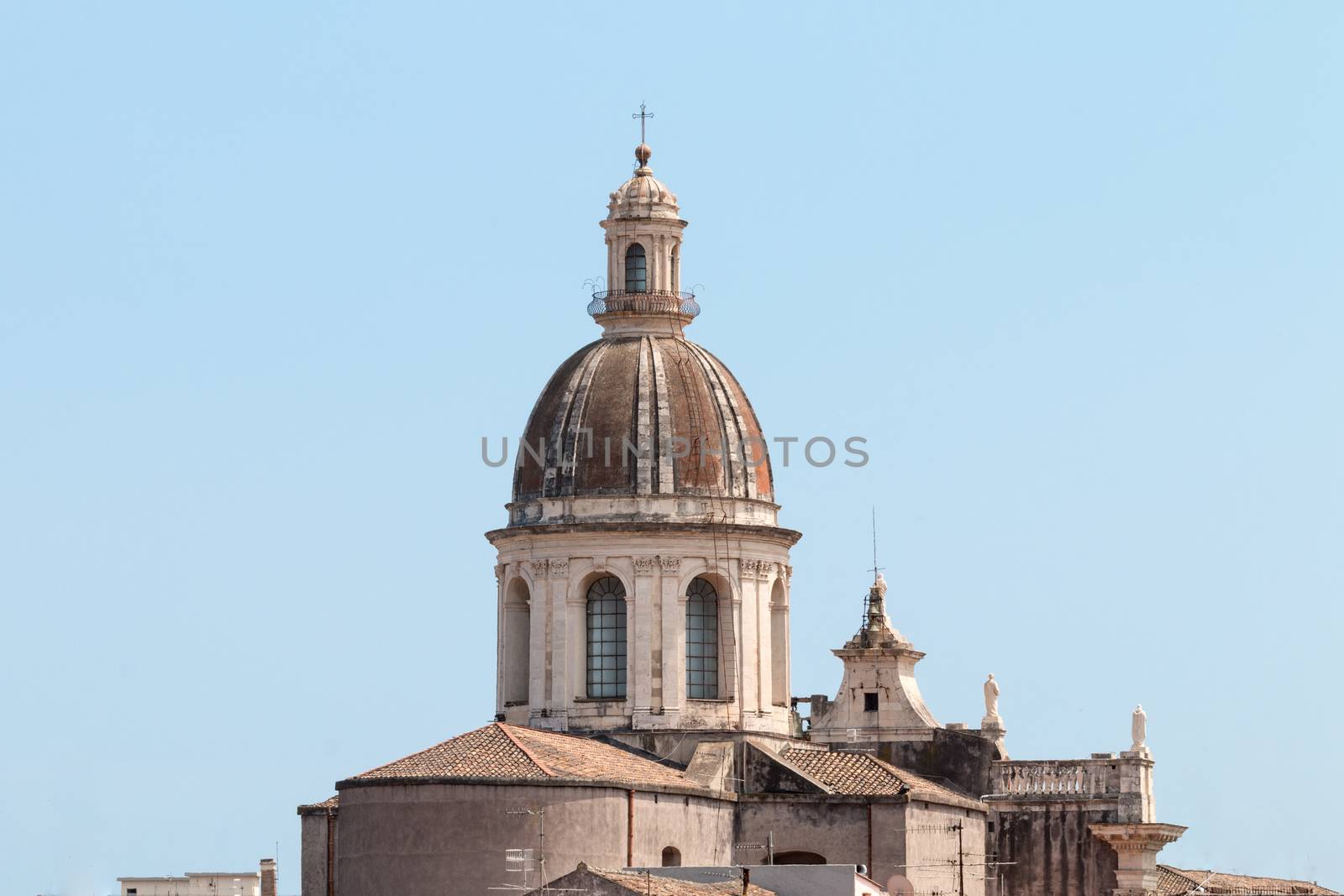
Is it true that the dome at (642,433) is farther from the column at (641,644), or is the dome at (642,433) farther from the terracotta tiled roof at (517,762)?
the terracotta tiled roof at (517,762)

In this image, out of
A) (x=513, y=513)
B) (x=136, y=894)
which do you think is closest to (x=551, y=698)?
(x=513, y=513)

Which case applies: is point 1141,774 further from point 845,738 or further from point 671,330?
point 671,330

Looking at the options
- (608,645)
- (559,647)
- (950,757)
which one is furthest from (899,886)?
(559,647)

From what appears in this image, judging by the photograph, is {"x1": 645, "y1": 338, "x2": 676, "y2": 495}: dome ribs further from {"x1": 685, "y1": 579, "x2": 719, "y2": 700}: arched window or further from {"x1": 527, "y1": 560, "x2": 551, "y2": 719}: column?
{"x1": 527, "y1": 560, "x2": 551, "y2": 719}: column

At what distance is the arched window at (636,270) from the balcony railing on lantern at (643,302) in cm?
16

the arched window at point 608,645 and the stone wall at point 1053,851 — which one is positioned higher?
the arched window at point 608,645

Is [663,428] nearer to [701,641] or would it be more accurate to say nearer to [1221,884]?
[701,641]

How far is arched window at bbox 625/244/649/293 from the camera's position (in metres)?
75.2

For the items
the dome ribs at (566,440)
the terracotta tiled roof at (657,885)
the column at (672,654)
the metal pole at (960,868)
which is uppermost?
the dome ribs at (566,440)

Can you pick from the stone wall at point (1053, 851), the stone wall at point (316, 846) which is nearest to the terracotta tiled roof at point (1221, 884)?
the stone wall at point (1053, 851)

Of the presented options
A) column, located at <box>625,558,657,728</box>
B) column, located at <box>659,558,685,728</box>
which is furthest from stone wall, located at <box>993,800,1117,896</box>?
column, located at <box>625,558,657,728</box>

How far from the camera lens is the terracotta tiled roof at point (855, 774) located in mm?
70312

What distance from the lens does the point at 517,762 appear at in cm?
6550

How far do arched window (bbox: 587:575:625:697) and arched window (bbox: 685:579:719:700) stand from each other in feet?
4.27
